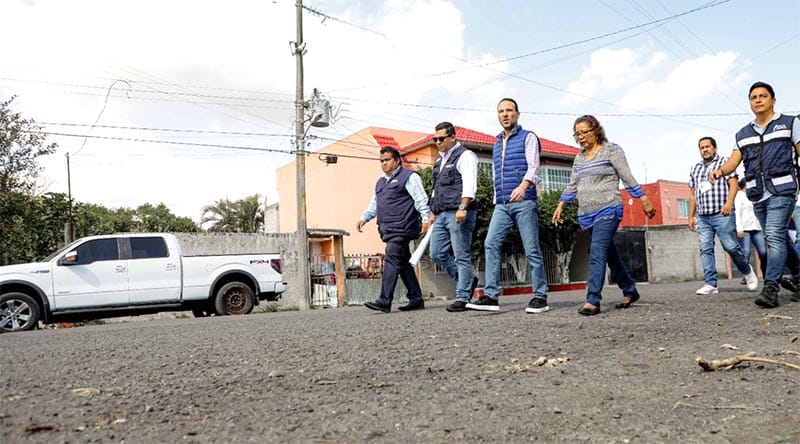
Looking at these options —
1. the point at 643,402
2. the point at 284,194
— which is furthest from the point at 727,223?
the point at 284,194

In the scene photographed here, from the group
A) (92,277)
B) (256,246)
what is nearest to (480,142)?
(256,246)

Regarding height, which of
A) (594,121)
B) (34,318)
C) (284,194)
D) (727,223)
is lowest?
(34,318)

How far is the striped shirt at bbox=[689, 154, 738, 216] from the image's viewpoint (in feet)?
25.3

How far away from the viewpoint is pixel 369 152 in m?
30.3

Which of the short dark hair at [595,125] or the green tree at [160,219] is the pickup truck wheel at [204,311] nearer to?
the short dark hair at [595,125]

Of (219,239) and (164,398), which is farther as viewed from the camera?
(219,239)

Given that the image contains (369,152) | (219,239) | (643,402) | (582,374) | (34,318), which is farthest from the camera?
(369,152)

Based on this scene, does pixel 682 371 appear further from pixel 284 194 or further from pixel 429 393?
pixel 284 194

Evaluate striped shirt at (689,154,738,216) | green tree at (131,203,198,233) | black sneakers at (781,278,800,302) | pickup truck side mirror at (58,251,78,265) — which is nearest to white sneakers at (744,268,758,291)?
striped shirt at (689,154,738,216)

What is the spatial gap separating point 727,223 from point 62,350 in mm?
7243

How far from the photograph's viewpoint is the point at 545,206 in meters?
23.2

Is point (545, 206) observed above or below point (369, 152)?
below

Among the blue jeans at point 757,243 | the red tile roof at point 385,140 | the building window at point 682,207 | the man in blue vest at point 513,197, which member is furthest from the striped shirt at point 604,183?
the building window at point 682,207

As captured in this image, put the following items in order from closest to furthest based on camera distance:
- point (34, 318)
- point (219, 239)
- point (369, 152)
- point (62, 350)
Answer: point (62, 350) → point (34, 318) → point (219, 239) → point (369, 152)
